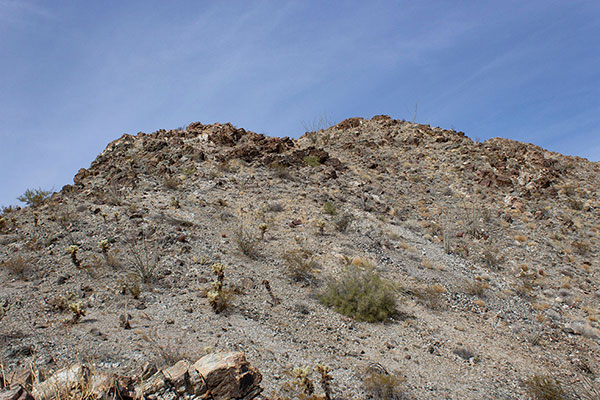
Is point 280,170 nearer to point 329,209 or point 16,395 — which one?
point 329,209

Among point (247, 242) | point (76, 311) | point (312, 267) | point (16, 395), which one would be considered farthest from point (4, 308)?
point (312, 267)

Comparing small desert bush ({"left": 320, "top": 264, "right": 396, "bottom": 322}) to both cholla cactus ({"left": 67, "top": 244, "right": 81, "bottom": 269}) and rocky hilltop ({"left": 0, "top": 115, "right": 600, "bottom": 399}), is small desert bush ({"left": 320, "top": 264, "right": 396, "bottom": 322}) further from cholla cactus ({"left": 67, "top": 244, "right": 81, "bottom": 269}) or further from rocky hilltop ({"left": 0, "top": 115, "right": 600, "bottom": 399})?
cholla cactus ({"left": 67, "top": 244, "right": 81, "bottom": 269})

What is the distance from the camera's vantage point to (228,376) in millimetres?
4219

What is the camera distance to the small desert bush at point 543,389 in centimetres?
523

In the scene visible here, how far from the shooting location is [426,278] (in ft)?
31.1

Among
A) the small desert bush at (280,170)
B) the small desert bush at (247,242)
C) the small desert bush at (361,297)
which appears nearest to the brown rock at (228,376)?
the small desert bush at (361,297)

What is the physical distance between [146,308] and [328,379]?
3619mm

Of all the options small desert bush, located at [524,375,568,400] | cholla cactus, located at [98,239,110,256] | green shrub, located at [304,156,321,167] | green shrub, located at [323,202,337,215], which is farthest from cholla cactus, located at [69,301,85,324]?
green shrub, located at [304,156,321,167]

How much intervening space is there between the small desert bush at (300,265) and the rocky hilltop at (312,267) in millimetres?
50

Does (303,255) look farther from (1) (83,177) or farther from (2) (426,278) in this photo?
(1) (83,177)

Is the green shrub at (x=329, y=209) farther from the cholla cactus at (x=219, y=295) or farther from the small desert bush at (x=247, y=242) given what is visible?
the cholla cactus at (x=219, y=295)

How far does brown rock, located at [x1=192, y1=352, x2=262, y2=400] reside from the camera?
13.6 ft

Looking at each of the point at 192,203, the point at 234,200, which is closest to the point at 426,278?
the point at 234,200

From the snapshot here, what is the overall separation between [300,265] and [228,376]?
181 inches
